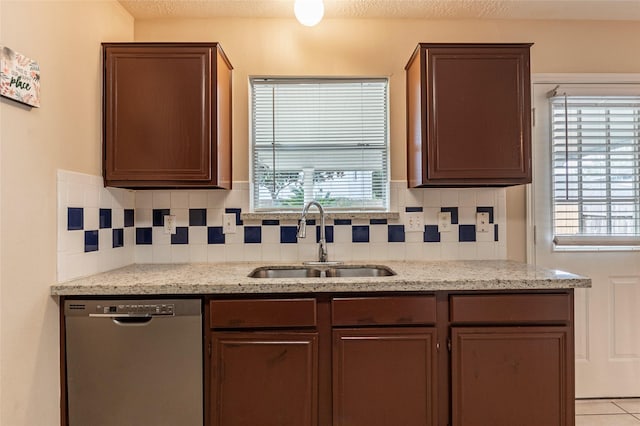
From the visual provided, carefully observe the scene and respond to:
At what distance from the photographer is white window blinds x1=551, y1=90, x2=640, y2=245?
2.40 m

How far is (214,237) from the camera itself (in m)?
2.37

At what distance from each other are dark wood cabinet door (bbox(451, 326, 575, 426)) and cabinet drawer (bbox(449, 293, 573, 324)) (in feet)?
0.16

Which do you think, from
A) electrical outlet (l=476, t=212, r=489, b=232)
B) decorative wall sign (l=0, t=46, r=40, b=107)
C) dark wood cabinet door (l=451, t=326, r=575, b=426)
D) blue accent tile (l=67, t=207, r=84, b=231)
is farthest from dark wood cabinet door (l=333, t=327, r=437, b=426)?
decorative wall sign (l=0, t=46, r=40, b=107)

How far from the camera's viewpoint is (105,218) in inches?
81.4

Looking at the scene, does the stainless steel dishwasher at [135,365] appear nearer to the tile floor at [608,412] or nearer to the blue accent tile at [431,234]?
the blue accent tile at [431,234]

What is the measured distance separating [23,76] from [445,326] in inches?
79.4

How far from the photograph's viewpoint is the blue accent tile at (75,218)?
1748 millimetres

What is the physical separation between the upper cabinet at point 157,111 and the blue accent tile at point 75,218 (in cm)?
25

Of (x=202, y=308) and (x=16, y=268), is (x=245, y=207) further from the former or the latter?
(x=16, y=268)

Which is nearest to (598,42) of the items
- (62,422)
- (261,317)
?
(261,317)

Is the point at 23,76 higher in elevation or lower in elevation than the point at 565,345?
higher

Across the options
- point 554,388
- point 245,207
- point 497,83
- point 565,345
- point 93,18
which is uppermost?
point 93,18

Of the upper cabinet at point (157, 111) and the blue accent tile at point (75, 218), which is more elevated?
the upper cabinet at point (157, 111)

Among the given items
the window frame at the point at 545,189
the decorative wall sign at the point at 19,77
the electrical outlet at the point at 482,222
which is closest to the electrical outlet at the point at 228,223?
the decorative wall sign at the point at 19,77
